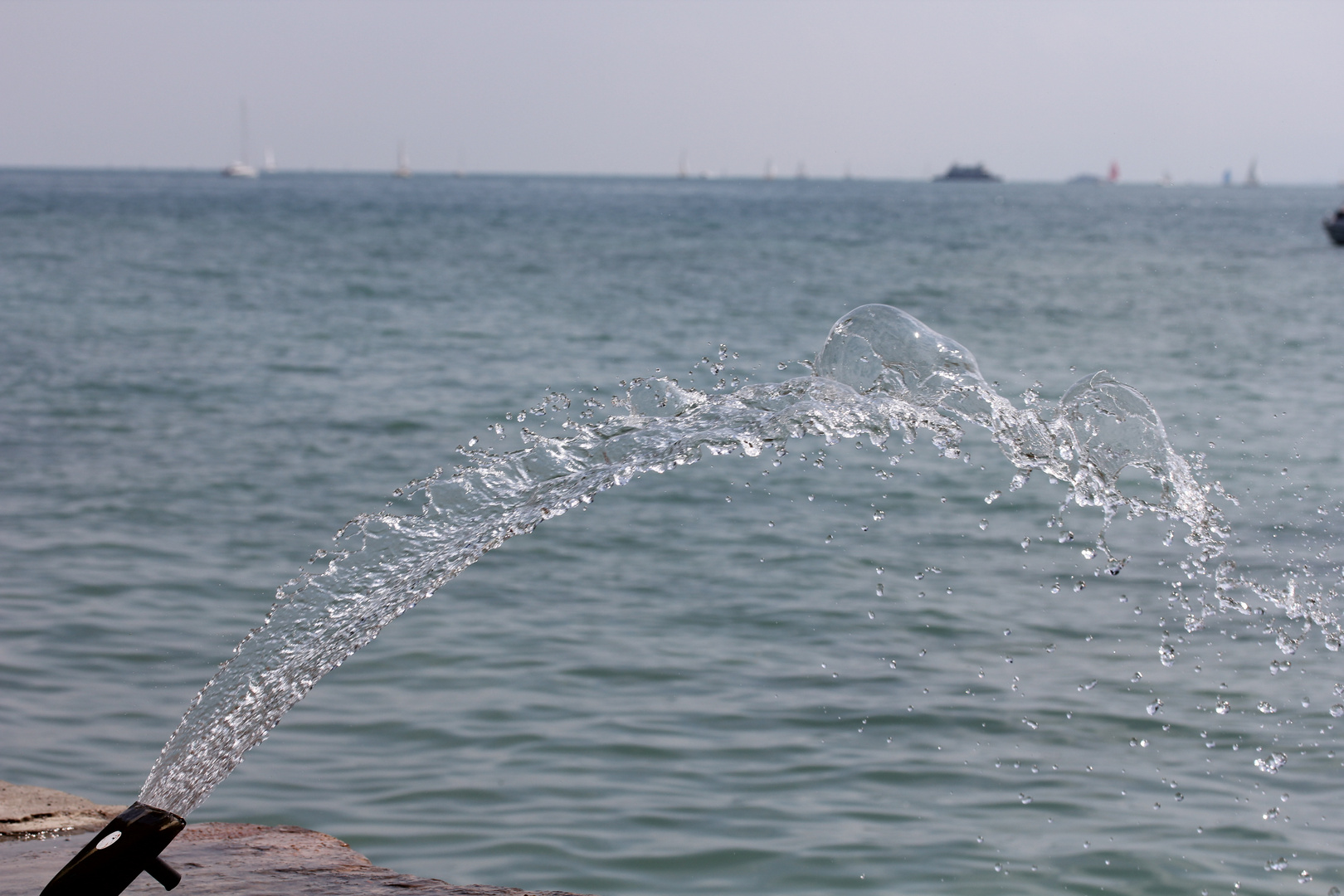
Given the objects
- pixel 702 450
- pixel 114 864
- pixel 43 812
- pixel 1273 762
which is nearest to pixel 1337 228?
pixel 1273 762

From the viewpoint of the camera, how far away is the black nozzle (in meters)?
2.53

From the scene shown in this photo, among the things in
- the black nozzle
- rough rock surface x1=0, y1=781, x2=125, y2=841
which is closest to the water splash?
rough rock surface x1=0, y1=781, x2=125, y2=841

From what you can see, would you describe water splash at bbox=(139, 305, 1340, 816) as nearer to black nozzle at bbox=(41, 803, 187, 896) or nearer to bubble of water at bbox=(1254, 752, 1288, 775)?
bubble of water at bbox=(1254, 752, 1288, 775)

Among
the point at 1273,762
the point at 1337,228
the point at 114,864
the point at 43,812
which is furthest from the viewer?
the point at 1337,228

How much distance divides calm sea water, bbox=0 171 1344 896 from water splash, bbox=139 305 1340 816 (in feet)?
2.65

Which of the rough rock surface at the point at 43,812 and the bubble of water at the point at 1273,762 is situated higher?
the rough rock surface at the point at 43,812

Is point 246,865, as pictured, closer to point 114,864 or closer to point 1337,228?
point 114,864

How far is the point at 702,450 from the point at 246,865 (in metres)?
2.10

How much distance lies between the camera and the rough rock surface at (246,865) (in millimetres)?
2930

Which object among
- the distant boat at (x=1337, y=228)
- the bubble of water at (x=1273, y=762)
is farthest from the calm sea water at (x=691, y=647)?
the distant boat at (x=1337, y=228)

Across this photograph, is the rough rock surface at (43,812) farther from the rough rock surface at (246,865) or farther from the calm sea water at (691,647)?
the calm sea water at (691,647)

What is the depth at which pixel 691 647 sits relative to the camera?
640cm

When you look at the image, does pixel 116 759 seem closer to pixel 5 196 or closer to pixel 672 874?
pixel 672 874

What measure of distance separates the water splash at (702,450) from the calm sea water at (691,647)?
0.81 meters
